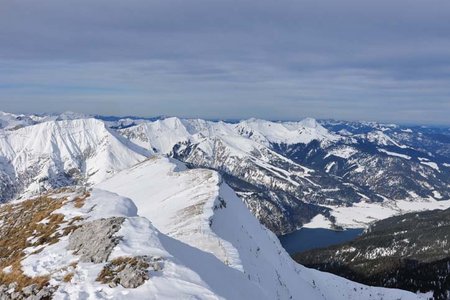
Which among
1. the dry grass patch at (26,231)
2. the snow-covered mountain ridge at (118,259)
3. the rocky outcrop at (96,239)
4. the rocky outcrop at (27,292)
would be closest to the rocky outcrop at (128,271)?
the snow-covered mountain ridge at (118,259)

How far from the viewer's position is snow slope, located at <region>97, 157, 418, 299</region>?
5273 cm

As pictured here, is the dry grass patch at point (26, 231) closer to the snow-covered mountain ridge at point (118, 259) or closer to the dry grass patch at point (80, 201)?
the snow-covered mountain ridge at point (118, 259)

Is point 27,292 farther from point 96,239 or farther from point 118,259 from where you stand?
point 96,239

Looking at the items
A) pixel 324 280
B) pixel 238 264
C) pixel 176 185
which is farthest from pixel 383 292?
pixel 238 264

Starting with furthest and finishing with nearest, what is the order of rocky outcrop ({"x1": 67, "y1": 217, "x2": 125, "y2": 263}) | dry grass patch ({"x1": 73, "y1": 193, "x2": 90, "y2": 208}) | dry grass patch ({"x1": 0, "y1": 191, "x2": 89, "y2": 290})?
dry grass patch ({"x1": 73, "y1": 193, "x2": 90, "y2": 208}) < dry grass patch ({"x1": 0, "y1": 191, "x2": 89, "y2": 290}) < rocky outcrop ({"x1": 67, "y1": 217, "x2": 125, "y2": 263})

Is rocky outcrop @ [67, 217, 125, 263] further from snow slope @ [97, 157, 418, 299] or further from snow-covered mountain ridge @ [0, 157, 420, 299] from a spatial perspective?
→ snow slope @ [97, 157, 418, 299]

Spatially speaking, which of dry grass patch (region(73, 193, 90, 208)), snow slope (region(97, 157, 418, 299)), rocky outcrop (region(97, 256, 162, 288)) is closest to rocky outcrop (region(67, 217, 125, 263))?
rocky outcrop (region(97, 256, 162, 288))

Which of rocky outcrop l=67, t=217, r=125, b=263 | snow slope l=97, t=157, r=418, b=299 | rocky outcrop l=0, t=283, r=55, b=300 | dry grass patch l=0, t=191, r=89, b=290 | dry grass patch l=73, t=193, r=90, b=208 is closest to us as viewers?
rocky outcrop l=0, t=283, r=55, b=300

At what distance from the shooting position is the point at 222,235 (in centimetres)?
7575

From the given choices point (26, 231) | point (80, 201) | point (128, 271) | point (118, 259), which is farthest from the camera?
point (80, 201)

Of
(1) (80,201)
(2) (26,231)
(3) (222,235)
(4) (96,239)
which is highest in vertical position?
(4) (96,239)

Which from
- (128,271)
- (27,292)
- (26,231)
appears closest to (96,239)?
(27,292)

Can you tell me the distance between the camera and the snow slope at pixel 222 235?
52731mm

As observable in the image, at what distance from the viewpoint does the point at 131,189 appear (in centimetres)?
15000
